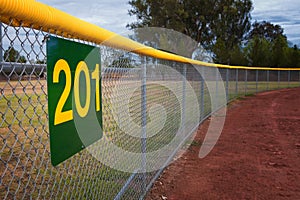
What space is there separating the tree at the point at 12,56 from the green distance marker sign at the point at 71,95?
159 millimetres

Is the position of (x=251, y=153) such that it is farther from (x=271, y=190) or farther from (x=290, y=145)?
(x=271, y=190)

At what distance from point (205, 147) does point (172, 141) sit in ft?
4.06

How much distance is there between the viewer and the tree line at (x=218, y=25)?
122ft

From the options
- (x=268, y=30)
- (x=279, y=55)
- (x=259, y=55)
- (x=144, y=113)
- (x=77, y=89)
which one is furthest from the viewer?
(x=268, y=30)

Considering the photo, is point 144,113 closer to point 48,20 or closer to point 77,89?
point 77,89

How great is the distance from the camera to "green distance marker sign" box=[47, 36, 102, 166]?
5.75ft

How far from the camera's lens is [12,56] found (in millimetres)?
1758

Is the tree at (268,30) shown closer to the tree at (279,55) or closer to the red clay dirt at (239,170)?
the tree at (279,55)

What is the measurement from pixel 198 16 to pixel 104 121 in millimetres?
42569

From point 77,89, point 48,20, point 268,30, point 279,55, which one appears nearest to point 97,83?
point 77,89

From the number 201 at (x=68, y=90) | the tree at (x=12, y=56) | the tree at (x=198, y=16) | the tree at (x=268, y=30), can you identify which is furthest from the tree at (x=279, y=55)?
the tree at (x=12, y=56)

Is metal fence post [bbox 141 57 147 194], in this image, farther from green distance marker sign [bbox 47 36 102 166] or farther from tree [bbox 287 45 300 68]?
tree [bbox 287 45 300 68]

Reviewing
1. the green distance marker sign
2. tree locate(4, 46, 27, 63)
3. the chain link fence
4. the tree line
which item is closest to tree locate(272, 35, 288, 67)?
the tree line

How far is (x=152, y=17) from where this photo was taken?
4262 centimetres
